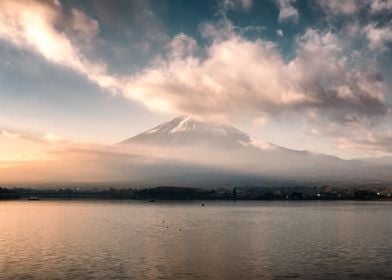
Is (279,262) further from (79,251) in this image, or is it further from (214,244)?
(79,251)

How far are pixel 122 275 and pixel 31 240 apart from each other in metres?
20.3

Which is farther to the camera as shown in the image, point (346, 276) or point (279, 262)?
point (279, 262)

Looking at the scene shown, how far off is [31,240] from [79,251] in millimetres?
9932

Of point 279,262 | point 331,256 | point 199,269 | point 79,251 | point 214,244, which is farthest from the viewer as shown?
point 214,244

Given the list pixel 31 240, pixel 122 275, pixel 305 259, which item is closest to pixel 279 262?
pixel 305 259

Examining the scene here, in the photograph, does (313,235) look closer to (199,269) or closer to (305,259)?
(305,259)

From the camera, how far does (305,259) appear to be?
106 feet

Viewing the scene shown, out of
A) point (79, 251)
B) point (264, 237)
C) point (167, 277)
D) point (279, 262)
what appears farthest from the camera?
point (264, 237)

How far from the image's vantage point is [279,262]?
3111 centimetres

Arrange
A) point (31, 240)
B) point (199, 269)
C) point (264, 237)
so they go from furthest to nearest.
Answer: point (264, 237) < point (31, 240) < point (199, 269)

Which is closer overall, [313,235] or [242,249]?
[242,249]

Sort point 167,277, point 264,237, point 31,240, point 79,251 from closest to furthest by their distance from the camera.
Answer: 1. point 167,277
2. point 79,251
3. point 31,240
4. point 264,237

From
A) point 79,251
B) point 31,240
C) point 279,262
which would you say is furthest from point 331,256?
point 31,240

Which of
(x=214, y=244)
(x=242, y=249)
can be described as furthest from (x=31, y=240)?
(x=242, y=249)
